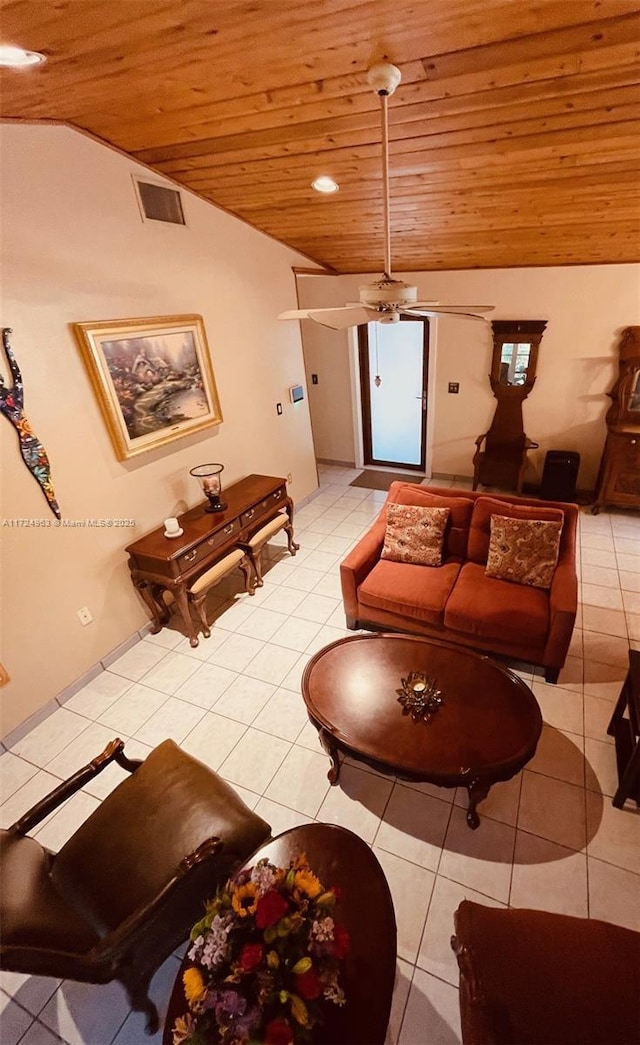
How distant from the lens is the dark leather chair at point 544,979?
1114 millimetres

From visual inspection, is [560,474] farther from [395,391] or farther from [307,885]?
[307,885]

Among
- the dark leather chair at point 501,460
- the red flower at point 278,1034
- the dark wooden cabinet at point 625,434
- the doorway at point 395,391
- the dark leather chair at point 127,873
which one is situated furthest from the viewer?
the doorway at point 395,391

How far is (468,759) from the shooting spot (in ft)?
5.97

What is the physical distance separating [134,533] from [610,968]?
125 inches

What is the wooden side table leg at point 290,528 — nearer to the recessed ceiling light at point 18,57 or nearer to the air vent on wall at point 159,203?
the air vent on wall at point 159,203

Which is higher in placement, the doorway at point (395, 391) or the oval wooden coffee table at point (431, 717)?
the doorway at point (395, 391)

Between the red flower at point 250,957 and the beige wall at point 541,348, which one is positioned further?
the beige wall at point 541,348

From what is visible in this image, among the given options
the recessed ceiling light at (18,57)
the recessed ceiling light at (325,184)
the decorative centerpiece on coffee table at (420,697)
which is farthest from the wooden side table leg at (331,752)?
the recessed ceiling light at (325,184)

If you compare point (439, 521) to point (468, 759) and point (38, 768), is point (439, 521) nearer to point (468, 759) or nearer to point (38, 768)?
point (468, 759)

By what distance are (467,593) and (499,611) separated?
23cm

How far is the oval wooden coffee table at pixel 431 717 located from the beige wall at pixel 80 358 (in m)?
1.70

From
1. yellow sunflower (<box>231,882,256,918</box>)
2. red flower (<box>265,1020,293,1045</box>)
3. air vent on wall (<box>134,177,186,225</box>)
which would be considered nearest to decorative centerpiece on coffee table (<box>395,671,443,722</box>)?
yellow sunflower (<box>231,882,256,918</box>)

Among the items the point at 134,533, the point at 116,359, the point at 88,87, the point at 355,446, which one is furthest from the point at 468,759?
the point at 355,446

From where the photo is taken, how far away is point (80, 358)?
2635mm
